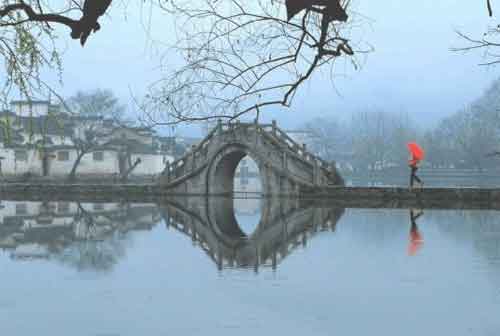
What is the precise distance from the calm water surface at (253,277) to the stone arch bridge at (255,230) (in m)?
0.06

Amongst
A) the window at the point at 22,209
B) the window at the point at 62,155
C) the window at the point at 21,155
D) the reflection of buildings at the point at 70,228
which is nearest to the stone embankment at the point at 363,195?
the reflection of buildings at the point at 70,228

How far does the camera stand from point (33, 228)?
20.8m

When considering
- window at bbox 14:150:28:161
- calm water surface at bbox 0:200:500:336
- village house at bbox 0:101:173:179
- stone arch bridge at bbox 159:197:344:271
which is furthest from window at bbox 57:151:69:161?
calm water surface at bbox 0:200:500:336

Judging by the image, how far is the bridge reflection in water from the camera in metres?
13.9

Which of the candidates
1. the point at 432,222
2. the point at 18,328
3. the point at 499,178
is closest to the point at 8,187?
the point at 432,222

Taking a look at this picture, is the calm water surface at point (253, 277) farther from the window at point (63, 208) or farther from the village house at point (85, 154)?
Result: the village house at point (85, 154)

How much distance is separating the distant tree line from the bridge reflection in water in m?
45.9

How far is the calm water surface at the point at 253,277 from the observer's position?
25.7 ft

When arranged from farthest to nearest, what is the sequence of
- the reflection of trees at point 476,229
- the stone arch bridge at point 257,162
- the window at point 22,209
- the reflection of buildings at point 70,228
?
1. the stone arch bridge at point 257,162
2. the window at point 22,209
3. the reflection of buildings at point 70,228
4. the reflection of trees at point 476,229

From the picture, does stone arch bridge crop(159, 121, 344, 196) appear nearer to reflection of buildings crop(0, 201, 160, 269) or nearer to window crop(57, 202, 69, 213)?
reflection of buildings crop(0, 201, 160, 269)

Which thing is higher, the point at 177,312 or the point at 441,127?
the point at 441,127

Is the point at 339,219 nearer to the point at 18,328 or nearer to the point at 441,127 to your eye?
the point at 18,328

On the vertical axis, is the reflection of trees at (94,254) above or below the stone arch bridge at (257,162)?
below

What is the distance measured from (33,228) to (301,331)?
15111 mm
